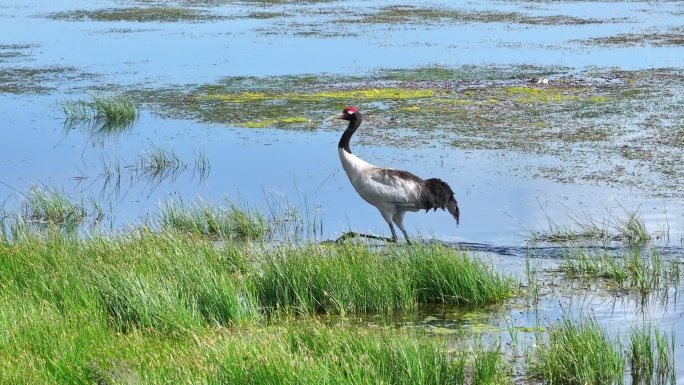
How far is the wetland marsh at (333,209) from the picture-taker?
6.66 meters

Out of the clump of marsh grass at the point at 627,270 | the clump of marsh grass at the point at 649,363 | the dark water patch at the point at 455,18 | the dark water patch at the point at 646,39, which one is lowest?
the clump of marsh grass at the point at 627,270

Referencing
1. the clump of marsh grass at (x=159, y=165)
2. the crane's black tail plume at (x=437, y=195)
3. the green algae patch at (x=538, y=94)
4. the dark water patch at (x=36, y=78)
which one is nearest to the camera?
the crane's black tail plume at (x=437, y=195)

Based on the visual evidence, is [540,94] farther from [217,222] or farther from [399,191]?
[217,222]

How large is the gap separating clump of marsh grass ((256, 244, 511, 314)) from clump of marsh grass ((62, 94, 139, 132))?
10045mm

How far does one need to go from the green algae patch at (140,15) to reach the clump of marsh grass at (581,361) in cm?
2851

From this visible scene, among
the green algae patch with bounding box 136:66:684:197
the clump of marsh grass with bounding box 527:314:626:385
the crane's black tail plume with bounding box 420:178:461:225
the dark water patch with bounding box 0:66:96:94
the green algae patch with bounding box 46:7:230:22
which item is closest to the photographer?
the clump of marsh grass with bounding box 527:314:626:385

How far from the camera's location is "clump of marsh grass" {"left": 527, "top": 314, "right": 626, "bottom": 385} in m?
6.57

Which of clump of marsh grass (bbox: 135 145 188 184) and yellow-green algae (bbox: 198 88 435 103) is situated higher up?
yellow-green algae (bbox: 198 88 435 103)

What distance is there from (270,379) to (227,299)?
2.00 meters

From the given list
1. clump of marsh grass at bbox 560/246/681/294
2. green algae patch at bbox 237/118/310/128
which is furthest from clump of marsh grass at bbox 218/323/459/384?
green algae patch at bbox 237/118/310/128

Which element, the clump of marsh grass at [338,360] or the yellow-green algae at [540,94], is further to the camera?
the yellow-green algae at [540,94]

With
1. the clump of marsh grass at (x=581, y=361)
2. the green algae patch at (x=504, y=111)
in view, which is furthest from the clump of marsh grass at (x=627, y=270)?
the green algae patch at (x=504, y=111)

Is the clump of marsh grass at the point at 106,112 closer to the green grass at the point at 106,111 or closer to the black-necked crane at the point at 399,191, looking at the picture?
the green grass at the point at 106,111

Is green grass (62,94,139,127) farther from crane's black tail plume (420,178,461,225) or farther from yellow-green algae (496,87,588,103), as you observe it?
crane's black tail plume (420,178,461,225)
